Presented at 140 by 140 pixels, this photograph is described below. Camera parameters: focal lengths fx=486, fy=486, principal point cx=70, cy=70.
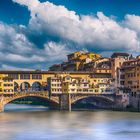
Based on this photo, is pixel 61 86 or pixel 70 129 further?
pixel 61 86

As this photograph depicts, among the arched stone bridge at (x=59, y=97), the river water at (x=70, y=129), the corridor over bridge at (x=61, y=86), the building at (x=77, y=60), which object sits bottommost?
the river water at (x=70, y=129)

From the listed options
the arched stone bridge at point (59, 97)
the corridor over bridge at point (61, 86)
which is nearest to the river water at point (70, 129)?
the arched stone bridge at point (59, 97)

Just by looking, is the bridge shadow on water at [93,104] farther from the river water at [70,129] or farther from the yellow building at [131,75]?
the river water at [70,129]

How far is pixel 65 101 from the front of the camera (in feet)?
275

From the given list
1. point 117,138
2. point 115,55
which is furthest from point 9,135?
point 115,55

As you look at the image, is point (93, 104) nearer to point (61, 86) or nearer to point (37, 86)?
point (61, 86)

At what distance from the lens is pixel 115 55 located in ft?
338

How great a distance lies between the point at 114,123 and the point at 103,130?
7.03 meters

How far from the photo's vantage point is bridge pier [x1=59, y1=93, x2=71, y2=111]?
82500 mm

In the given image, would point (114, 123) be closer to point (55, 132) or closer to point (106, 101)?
point (55, 132)

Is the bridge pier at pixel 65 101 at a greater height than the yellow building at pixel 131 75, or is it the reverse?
the yellow building at pixel 131 75

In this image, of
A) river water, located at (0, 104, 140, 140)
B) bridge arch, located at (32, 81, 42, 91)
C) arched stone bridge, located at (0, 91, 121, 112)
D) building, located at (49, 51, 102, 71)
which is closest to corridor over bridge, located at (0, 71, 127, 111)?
arched stone bridge, located at (0, 91, 121, 112)

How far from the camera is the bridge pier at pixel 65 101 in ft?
271

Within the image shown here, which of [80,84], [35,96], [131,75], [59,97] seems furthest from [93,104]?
[35,96]
